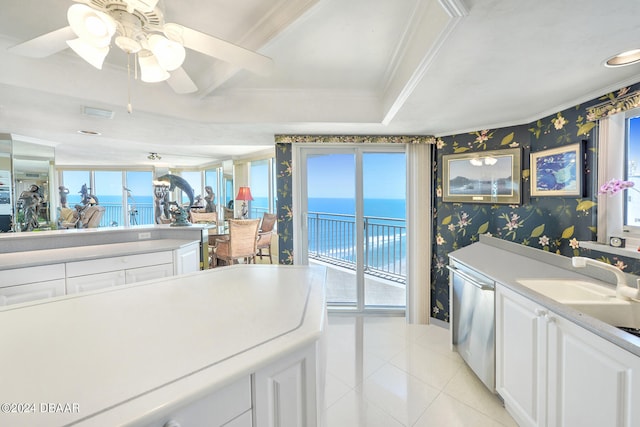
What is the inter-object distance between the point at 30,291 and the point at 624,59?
3924 millimetres

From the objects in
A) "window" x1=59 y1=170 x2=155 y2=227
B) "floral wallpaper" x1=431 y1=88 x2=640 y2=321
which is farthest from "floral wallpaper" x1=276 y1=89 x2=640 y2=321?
"window" x1=59 y1=170 x2=155 y2=227

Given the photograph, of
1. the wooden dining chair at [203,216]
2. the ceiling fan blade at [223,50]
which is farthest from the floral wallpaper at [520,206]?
the wooden dining chair at [203,216]

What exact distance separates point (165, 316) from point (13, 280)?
1692 millimetres

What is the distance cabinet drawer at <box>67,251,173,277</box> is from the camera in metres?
2.05

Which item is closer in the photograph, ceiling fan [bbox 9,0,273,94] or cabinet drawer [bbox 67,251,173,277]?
ceiling fan [bbox 9,0,273,94]

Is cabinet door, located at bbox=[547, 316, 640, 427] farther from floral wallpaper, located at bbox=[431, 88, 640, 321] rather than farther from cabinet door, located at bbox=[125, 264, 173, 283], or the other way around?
cabinet door, located at bbox=[125, 264, 173, 283]

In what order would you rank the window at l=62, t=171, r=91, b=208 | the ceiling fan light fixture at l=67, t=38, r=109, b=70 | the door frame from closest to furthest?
1. the ceiling fan light fixture at l=67, t=38, r=109, b=70
2. the door frame
3. the window at l=62, t=171, r=91, b=208

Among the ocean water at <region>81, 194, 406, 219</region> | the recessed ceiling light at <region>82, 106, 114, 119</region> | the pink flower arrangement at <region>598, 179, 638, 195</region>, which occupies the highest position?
the recessed ceiling light at <region>82, 106, 114, 119</region>

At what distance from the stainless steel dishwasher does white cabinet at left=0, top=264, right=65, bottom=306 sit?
3.15 meters

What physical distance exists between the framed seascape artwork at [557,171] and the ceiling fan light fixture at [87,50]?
2.93 metres

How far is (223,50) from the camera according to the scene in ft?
3.99

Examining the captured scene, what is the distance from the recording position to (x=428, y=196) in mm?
3088

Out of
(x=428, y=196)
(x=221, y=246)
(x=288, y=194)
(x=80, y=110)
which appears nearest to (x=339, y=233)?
(x=288, y=194)

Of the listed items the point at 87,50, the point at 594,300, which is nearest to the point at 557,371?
the point at 594,300
